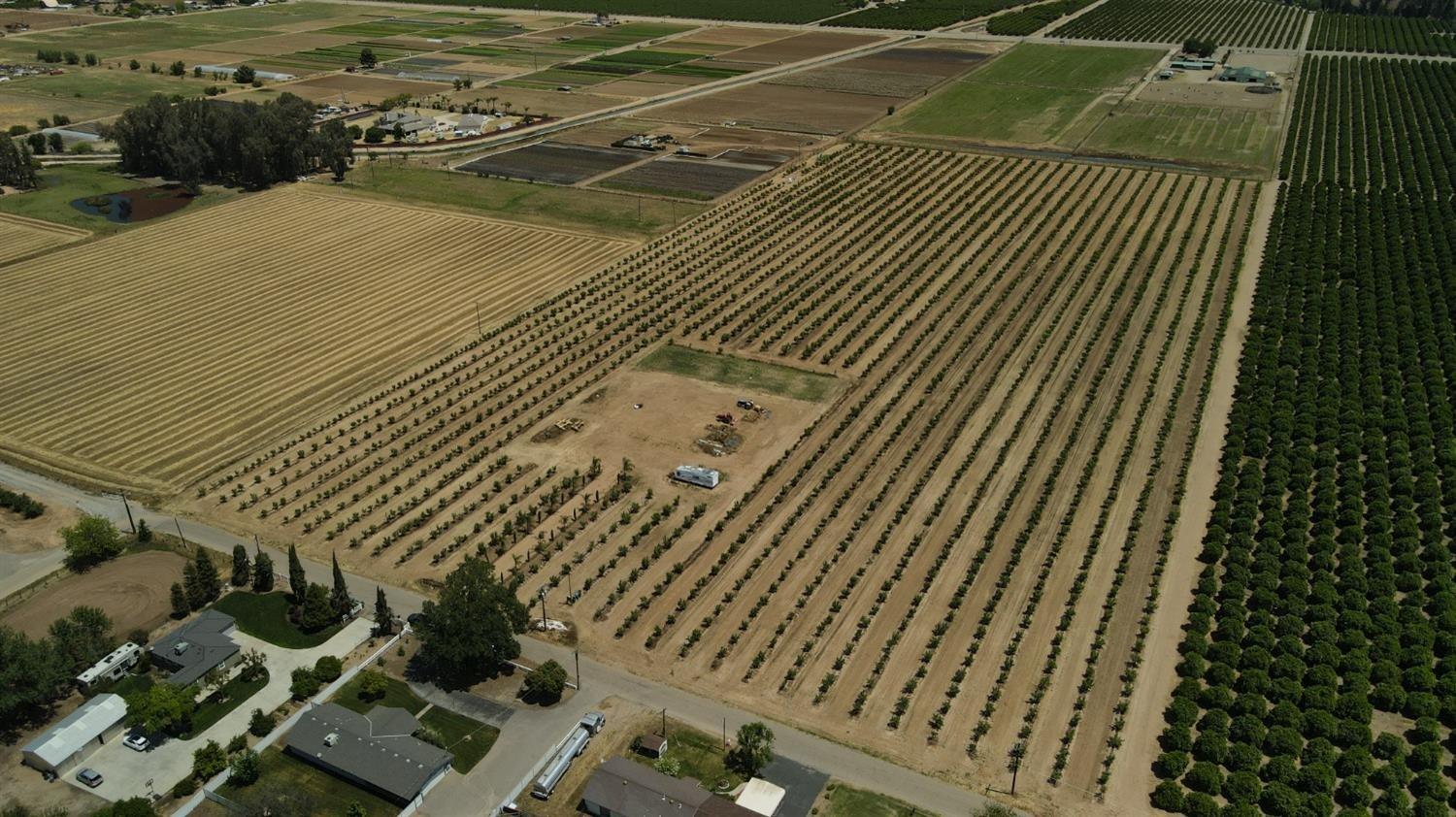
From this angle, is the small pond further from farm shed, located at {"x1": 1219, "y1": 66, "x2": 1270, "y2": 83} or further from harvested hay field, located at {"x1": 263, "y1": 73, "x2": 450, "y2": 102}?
farm shed, located at {"x1": 1219, "y1": 66, "x2": 1270, "y2": 83}

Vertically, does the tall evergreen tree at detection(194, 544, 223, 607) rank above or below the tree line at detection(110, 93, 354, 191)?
below

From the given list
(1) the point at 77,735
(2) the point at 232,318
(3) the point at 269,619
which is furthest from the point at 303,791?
(2) the point at 232,318

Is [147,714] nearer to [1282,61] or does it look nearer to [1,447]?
[1,447]

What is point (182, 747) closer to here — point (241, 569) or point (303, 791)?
point (303, 791)

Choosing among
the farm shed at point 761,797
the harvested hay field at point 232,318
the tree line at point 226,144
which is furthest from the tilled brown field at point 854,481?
the tree line at point 226,144

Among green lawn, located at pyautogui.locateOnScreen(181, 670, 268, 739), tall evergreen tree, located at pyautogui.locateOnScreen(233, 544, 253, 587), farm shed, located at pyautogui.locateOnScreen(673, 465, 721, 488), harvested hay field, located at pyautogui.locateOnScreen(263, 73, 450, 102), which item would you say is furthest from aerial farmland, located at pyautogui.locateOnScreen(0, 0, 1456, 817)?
harvested hay field, located at pyautogui.locateOnScreen(263, 73, 450, 102)

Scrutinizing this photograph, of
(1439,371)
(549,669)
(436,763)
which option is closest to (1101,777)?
(549,669)

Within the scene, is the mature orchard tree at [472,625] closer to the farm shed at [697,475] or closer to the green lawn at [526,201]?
the farm shed at [697,475]
